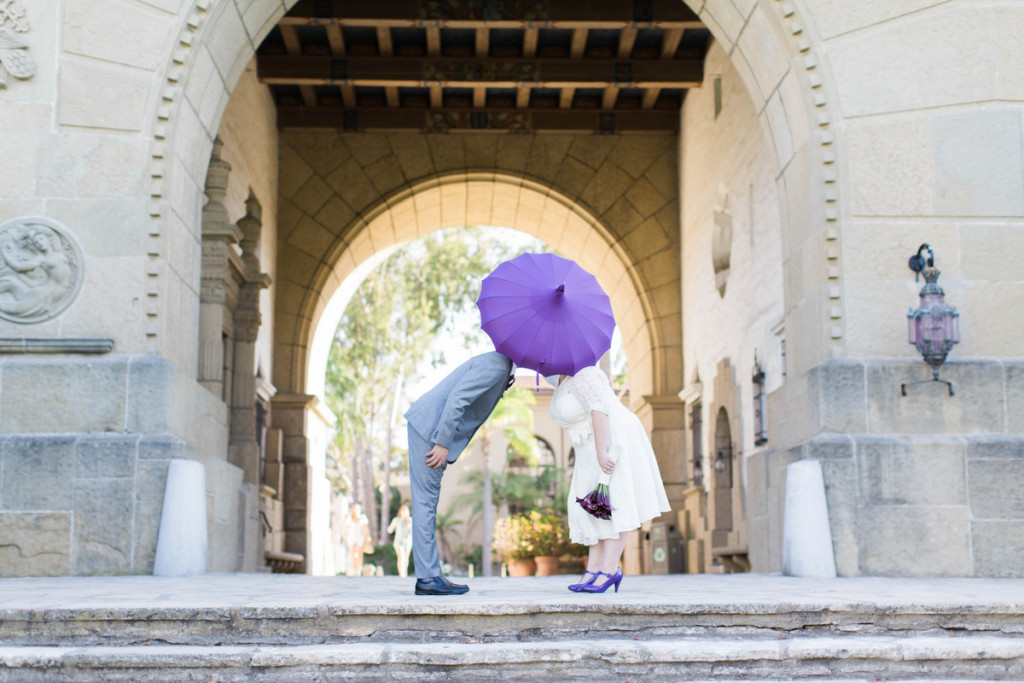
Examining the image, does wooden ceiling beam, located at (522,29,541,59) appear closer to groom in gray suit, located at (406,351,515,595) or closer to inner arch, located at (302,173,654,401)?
inner arch, located at (302,173,654,401)

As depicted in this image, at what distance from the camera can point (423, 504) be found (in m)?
4.72

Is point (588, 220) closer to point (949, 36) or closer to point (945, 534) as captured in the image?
point (949, 36)

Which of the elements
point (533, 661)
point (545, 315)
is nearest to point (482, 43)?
point (545, 315)

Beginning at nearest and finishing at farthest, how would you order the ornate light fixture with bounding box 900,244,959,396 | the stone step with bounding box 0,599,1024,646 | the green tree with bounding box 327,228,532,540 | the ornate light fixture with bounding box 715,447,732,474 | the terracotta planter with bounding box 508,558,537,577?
1. the stone step with bounding box 0,599,1024,646
2. the ornate light fixture with bounding box 900,244,959,396
3. the ornate light fixture with bounding box 715,447,732,474
4. the terracotta planter with bounding box 508,558,537,577
5. the green tree with bounding box 327,228,532,540

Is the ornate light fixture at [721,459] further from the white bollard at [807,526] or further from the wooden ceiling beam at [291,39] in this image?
the wooden ceiling beam at [291,39]

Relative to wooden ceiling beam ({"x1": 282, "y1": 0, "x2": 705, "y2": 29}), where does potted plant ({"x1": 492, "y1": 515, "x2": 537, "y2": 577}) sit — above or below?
below

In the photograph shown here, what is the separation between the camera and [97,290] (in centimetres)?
685

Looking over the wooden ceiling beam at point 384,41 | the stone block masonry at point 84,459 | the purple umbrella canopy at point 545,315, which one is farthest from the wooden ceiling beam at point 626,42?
the purple umbrella canopy at point 545,315

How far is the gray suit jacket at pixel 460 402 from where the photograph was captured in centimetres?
469

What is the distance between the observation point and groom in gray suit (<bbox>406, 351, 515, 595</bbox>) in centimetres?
470

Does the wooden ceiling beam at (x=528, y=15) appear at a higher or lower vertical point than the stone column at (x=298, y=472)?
higher

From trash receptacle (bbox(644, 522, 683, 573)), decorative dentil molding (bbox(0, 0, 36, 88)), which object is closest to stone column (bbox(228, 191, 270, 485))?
decorative dentil molding (bbox(0, 0, 36, 88))

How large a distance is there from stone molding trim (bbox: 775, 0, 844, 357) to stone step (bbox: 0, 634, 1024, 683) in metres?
3.44

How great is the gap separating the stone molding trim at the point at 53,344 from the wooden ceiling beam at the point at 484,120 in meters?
8.51
